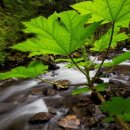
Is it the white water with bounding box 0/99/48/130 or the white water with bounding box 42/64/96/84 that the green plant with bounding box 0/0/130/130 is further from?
the white water with bounding box 42/64/96/84

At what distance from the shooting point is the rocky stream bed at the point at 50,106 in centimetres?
449

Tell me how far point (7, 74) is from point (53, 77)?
655 cm

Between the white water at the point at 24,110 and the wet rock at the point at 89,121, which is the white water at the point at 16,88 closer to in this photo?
the white water at the point at 24,110

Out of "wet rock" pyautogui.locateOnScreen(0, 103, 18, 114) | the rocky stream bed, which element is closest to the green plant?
the rocky stream bed

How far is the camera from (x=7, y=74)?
1021 millimetres

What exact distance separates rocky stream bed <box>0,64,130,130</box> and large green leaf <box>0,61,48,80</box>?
3.33 metres

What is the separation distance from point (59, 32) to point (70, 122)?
3.76 meters

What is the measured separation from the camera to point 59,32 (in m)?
0.89

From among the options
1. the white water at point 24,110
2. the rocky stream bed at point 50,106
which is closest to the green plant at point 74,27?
the rocky stream bed at point 50,106

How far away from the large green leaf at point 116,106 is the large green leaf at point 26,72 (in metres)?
0.32

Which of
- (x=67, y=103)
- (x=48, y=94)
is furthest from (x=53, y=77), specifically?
(x=67, y=103)

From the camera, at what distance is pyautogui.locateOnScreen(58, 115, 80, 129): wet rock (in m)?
4.37

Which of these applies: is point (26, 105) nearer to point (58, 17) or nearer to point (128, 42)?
point (58, 17)

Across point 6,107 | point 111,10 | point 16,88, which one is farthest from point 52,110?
point 111,10
